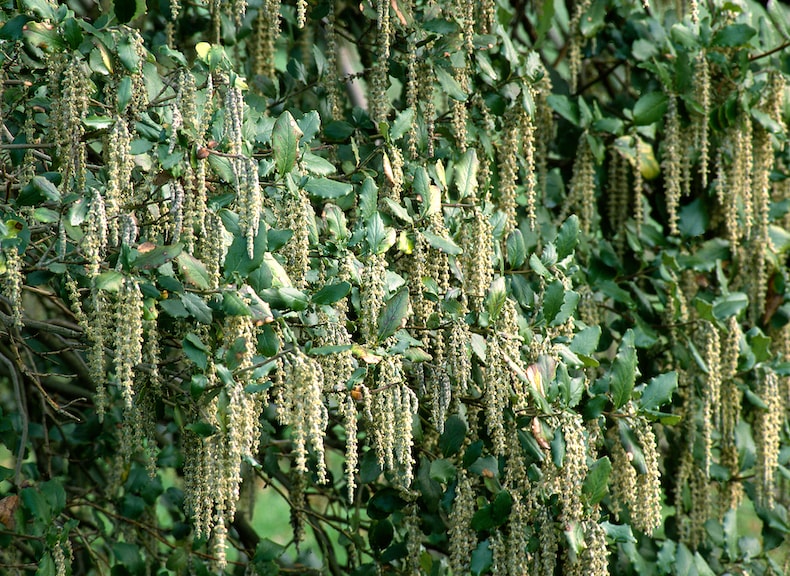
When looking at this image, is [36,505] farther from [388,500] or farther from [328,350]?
[328,350]

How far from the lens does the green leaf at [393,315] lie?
2145 mm

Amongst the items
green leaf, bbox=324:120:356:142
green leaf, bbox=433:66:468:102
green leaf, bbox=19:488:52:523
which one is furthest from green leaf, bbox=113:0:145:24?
green leaf, bbox=19:488:52:523

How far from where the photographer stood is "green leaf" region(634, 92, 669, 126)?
125 inches

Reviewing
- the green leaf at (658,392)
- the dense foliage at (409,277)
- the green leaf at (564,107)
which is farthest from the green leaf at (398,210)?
the green leaf at (564,107)

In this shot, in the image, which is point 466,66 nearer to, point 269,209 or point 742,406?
point 269,209

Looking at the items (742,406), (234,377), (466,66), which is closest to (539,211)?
(466,66)

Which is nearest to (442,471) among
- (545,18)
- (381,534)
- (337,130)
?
(381,534)

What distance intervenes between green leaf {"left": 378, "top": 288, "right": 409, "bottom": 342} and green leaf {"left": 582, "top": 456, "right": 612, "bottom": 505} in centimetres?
57

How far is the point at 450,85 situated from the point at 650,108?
0.89m

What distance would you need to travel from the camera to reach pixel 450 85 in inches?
101

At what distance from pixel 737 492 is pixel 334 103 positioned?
184 cm

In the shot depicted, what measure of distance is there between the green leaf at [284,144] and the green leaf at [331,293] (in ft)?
0.83

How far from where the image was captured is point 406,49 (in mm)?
2654

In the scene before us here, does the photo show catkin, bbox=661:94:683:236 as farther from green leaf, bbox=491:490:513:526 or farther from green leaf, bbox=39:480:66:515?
green leaf, bbox=39:480:66:515
